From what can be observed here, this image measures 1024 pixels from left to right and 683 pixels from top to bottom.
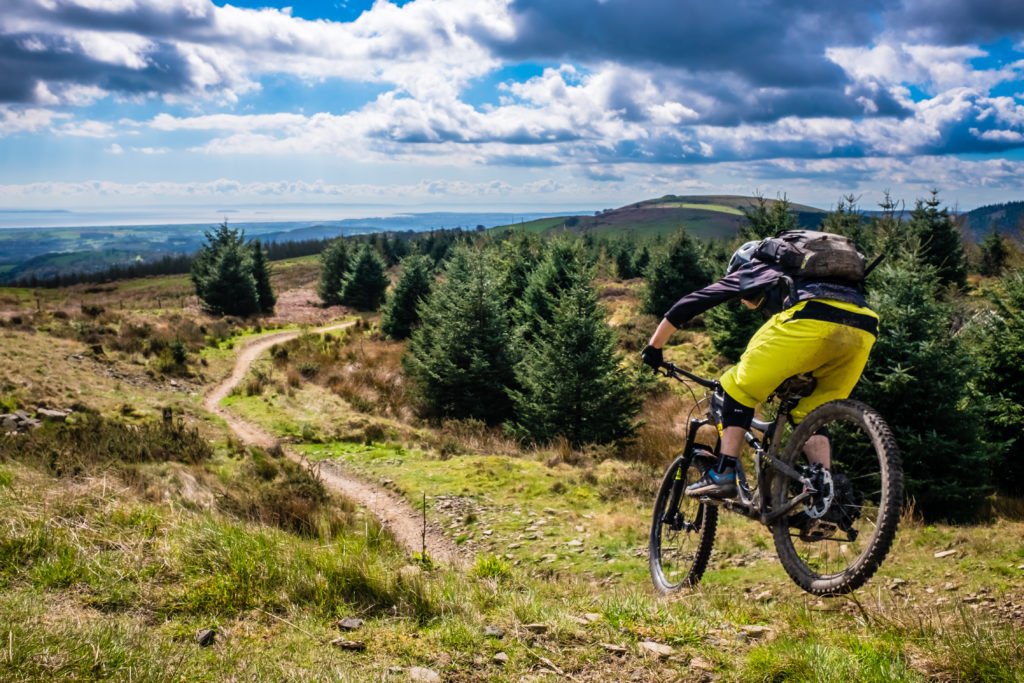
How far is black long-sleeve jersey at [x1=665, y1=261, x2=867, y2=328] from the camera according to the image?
376 centimetres

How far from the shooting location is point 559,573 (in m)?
7.88

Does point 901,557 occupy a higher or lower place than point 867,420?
lower

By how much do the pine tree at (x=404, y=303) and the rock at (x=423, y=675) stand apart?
31.4 meters

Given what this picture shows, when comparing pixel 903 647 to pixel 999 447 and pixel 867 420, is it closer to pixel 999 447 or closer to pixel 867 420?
pixel 867 420

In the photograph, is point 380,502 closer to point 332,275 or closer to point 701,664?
point 701,664

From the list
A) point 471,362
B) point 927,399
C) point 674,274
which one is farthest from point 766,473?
point 674,274

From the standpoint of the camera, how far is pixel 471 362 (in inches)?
794

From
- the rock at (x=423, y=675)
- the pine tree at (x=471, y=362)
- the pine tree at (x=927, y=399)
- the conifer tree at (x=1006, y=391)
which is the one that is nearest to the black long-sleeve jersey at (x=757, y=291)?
the rock at (x=423, y=675)

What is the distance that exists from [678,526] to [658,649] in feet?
6.55

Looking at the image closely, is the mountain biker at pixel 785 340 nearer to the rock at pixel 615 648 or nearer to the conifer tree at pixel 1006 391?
the rock at pixel 615 648

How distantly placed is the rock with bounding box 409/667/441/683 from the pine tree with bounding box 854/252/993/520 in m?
9.86

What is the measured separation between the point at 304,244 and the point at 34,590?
161919mm

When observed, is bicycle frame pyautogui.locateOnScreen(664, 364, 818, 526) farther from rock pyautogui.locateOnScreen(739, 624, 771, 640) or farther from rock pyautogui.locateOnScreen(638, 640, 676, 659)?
rock pyautogui.locateOnScreen(638, 640, 676, 659)

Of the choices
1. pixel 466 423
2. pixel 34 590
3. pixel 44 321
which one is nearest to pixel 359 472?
pixel 466 423
